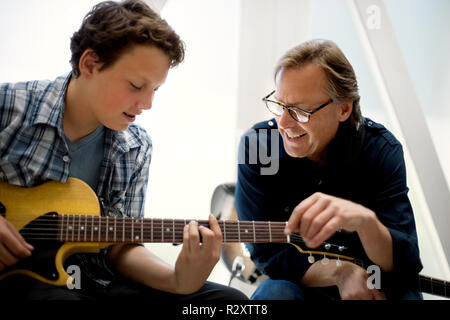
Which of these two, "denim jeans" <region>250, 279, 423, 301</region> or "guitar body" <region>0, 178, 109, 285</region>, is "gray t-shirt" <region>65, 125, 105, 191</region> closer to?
"guitar body" <region>0, 178, 109, 285</region>

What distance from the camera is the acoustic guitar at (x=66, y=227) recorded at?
3.67 feet

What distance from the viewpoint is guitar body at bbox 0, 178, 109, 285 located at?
111cm

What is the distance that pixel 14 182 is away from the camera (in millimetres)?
1151

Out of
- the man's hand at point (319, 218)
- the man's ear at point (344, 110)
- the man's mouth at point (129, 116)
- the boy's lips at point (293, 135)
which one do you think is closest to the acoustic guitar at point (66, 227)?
the man's hand at point (319, 218)

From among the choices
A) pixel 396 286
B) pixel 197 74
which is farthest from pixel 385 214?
pixel 197 74

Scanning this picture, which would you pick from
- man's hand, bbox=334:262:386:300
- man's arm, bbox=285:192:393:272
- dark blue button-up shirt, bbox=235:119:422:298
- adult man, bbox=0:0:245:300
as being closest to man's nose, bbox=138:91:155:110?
adult man, bbox=0:0:245:300

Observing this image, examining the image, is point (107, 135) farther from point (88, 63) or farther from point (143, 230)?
point (143, 230)

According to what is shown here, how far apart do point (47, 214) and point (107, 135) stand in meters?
0.30

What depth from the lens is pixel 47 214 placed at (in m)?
1.15

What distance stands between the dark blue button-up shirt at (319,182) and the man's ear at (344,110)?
0.16 feet

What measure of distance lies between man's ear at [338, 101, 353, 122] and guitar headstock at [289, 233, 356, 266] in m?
0.44

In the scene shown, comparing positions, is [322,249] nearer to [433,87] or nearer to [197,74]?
[197,74]

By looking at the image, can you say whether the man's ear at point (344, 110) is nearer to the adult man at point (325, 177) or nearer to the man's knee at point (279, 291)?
the adult man at point (325, 177)

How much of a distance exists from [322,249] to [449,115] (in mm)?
1215
